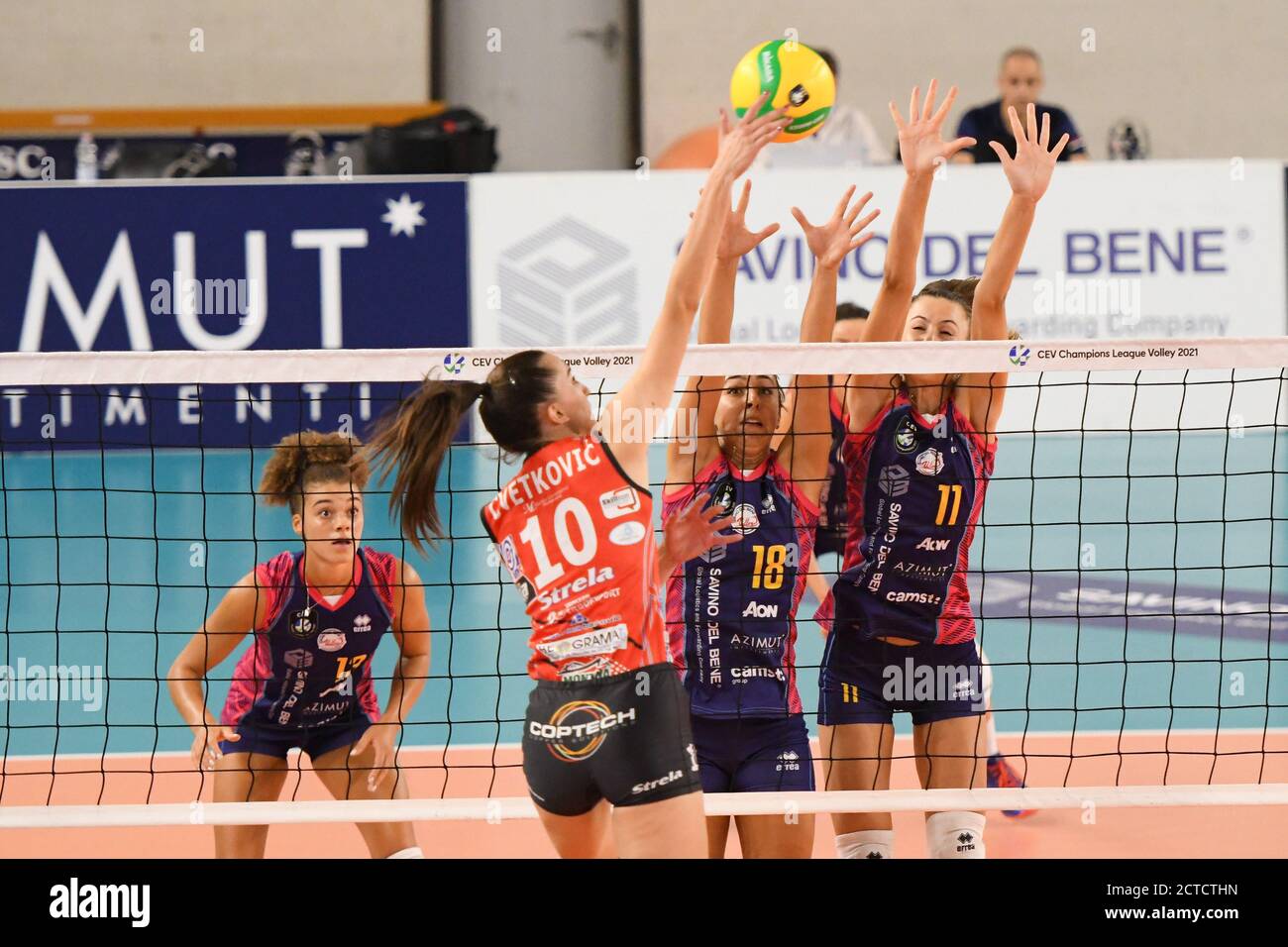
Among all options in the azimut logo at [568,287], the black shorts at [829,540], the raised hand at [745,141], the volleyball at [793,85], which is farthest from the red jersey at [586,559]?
the azimut logo at [568,287]

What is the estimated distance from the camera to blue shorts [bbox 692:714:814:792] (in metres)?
4.34

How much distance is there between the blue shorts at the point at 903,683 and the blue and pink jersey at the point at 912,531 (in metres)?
0.04

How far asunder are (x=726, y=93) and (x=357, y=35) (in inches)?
179

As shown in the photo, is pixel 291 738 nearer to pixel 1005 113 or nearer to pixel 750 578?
pixel 750 578

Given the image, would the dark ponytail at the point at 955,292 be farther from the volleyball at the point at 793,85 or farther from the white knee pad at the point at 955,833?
the white knee pad at the point at 955,833

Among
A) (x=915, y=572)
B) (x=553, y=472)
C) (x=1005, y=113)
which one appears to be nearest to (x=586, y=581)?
(x=553, y=472)

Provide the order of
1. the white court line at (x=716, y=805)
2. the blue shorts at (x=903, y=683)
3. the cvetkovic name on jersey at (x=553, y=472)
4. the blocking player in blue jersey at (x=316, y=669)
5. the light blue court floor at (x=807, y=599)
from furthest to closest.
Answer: the light blue court floor at (x=807, y=599) < the blocking player in blue jersey at (x=316, y=669) < the blue shorts at (x=903, y=683) < the white court line at (x=716, y=805) < the cvetkovic name on jersey at (x=553, y=472)

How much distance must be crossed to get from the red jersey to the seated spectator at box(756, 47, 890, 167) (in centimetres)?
1079

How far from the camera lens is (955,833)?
14.8ft

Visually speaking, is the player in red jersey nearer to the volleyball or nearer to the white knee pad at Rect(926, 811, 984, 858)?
the white knee pad at Rect(926, 811, 984, 858)

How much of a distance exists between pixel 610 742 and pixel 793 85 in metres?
2.78

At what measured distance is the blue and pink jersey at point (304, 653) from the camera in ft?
15.1

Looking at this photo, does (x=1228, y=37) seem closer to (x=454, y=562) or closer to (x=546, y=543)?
(x=454, y=562)
